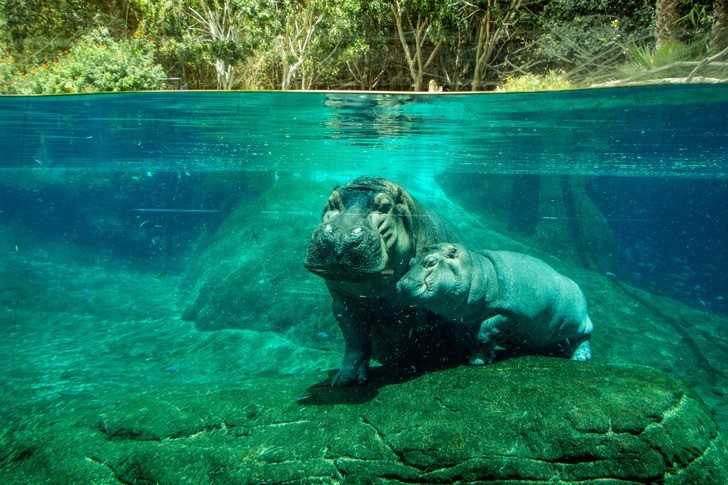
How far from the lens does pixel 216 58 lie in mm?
7727

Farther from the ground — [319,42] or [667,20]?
[667,20]

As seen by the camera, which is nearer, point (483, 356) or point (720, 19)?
point (483, 356)

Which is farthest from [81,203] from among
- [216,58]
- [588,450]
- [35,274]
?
[588,450]

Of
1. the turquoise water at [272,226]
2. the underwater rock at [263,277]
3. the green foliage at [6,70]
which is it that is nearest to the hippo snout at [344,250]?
the turquoise water at [272,226]

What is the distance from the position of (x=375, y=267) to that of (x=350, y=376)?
1.32 m

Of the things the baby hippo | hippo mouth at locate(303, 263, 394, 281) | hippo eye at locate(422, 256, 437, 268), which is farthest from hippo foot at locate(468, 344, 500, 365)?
hippo mouth at locate(303, 263, 394, 281)

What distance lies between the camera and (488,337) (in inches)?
164

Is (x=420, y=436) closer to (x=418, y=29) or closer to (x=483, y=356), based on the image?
(x=483, y=356)

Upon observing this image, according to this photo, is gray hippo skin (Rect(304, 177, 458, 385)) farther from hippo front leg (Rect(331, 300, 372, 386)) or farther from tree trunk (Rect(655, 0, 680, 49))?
tree trunk (Rect(655, 0, 680, 49))

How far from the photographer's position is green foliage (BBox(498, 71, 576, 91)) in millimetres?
7934

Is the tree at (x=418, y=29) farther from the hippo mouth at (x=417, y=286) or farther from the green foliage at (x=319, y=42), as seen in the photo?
the hippo mouth at (x=417, y=286)

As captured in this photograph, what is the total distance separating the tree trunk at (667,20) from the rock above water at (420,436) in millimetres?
4825

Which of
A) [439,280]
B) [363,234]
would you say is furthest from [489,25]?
[363,234]

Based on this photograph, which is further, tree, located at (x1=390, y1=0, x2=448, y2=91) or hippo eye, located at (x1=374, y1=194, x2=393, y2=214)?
tree, located at (x1=390, y1=0, x2=448, y2=91)
